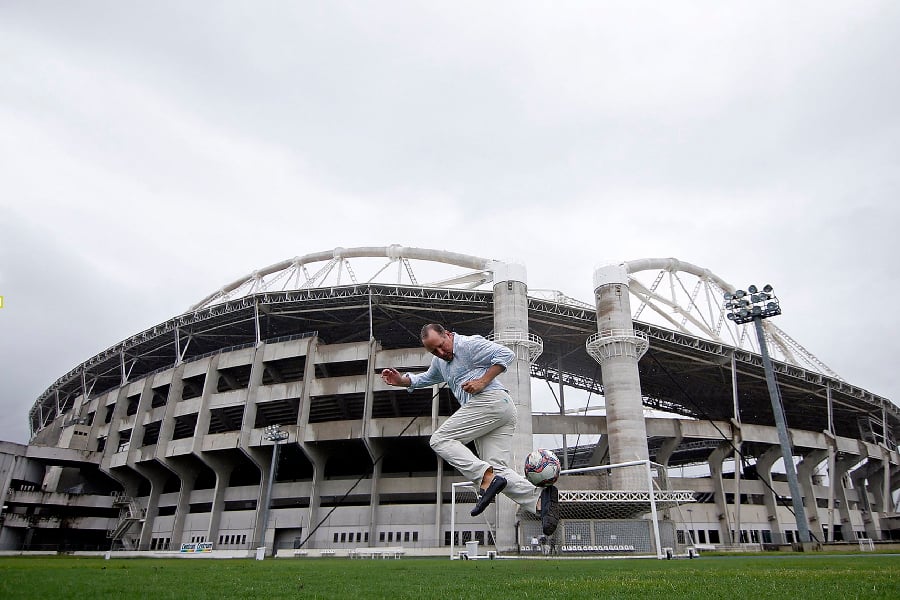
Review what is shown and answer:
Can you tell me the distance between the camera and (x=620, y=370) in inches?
1635

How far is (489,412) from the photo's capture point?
657 centimetres

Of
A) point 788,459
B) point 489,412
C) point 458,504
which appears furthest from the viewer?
point 458,504

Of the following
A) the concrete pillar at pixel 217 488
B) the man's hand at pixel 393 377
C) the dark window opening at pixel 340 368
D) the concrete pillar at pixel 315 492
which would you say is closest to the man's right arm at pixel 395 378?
the man's hand at pixel 393 377

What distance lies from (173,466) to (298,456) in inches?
403

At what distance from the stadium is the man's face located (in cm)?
2792

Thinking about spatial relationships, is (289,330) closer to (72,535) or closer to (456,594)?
(72,535)

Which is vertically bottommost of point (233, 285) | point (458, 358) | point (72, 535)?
point (72, 535)

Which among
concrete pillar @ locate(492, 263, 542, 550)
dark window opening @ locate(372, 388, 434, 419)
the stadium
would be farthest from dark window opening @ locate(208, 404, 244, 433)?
concrete pillar @ locate(492, 263, 542, 550)

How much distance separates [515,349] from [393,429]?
10.5m

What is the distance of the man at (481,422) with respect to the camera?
21.2 feet

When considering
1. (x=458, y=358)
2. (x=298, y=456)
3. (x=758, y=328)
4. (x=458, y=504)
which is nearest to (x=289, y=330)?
(x=298, y=456)

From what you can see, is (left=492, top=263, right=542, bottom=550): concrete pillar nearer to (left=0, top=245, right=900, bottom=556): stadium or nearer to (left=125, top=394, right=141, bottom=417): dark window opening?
(left=0, top=245, right=900, bottom=556): stadium

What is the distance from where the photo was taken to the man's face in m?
Answer: 6.72

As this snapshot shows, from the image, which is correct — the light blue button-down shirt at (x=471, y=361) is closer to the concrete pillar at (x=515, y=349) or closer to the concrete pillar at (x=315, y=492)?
the concrete pillar at (x=515, y=349)
